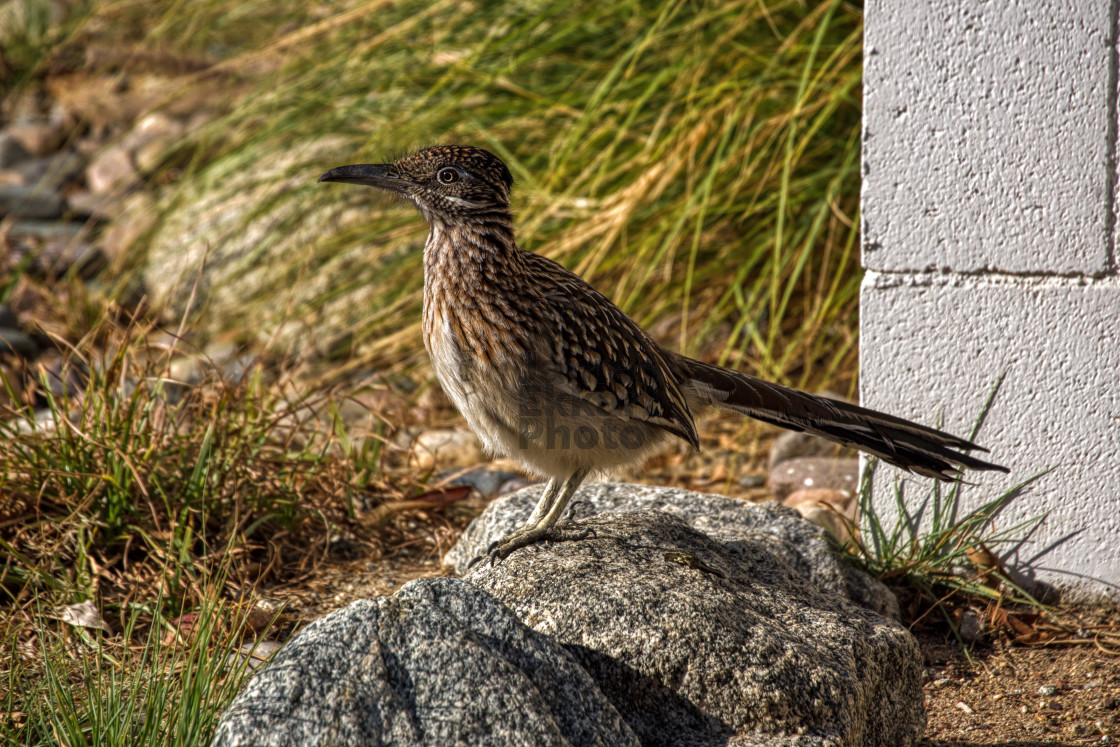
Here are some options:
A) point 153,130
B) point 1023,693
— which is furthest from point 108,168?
point 1023,693

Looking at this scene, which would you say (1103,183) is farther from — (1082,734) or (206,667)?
(206,667)

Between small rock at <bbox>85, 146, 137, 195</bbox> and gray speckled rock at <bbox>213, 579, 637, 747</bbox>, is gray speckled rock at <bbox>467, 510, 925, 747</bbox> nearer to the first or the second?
gray speckled rock at <bbox>213, 579, 637, 747</bbox>

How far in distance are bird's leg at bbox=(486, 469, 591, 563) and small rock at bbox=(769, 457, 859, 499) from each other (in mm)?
1755

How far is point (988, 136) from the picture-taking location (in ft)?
11.7

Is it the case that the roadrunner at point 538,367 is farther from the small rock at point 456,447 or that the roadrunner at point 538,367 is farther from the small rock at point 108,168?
the small rock at point 108,168

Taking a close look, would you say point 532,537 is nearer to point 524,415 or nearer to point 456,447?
point 524,415

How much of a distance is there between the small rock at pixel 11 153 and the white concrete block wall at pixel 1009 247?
8795mm

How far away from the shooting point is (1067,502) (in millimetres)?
3627

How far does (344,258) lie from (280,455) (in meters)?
2.49

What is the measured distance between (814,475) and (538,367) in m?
2.07

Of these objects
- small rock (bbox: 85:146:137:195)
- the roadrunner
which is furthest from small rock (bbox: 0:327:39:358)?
the roadrunner

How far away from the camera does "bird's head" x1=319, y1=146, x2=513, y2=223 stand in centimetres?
331

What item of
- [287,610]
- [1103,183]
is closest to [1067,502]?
[1103,183]

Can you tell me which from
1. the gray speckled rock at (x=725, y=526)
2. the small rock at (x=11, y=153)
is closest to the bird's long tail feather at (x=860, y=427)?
the gray speckled rock at (x=725, y=526)
